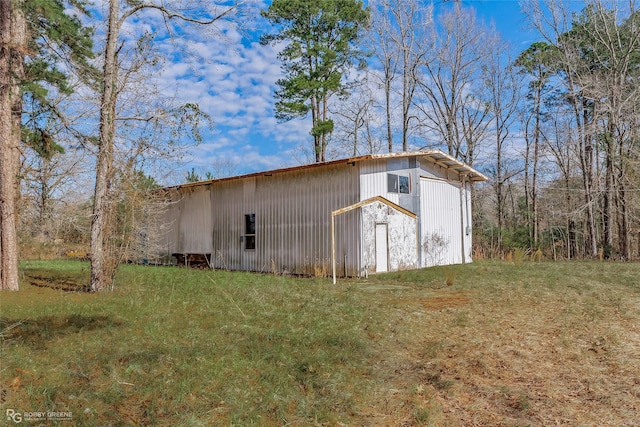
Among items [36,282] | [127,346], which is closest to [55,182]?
[36,282]

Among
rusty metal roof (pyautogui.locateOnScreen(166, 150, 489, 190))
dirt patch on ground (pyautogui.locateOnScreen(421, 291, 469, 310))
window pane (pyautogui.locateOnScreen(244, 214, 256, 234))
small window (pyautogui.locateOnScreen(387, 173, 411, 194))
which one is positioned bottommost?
dirt patch on ground (pyautogui.locateOnScreen(421, 291, 469, 310))

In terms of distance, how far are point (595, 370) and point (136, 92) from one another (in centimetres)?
1018

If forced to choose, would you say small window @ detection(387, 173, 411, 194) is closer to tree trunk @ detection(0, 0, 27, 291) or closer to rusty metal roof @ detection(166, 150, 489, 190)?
rusty metal roof @ detection(166, 150, 489, 190)

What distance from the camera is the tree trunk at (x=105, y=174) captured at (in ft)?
29.1

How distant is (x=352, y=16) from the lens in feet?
75.8

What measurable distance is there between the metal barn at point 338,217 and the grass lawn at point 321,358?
4.12 meters

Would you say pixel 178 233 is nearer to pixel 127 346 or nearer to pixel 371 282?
pixel 371 282

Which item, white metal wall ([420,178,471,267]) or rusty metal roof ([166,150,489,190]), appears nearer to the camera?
rusty metal roof ([166,150,489,190])

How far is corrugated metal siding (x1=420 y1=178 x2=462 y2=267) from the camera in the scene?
14.7 metres

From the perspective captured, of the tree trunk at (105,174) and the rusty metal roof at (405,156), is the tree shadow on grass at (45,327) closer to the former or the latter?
the tree trunk at (105,174)

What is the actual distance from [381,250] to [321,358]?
832cm
